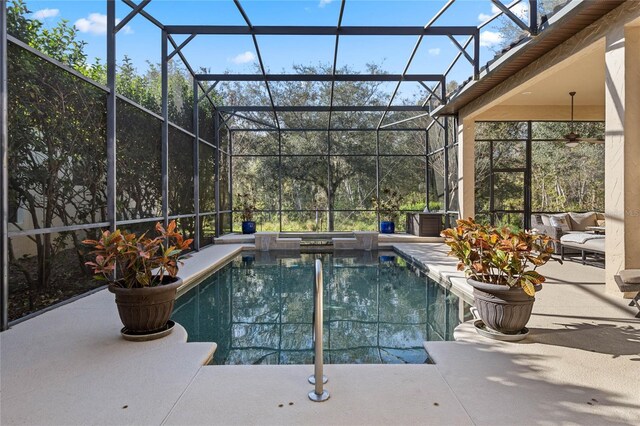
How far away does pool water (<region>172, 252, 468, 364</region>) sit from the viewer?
3102 millimetres

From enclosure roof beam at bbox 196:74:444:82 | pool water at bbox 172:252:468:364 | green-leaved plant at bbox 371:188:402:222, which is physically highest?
enclosure roof beam at bbox 196:74:444:82

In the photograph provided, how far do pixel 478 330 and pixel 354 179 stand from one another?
9892 millimetres

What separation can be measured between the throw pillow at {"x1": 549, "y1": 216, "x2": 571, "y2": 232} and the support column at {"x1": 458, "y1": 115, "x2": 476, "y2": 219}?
1.59m

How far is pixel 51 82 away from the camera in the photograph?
12.8 ft

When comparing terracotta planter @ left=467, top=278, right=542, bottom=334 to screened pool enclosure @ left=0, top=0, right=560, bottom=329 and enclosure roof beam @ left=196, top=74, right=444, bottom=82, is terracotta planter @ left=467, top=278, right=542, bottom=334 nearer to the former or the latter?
screened pool enclosure @ left=0, top=0, right=560, bottom=329

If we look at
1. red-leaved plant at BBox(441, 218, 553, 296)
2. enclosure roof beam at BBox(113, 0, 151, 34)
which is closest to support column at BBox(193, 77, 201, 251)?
enclosure roof beam at BBox(113, 0, 151, 34)

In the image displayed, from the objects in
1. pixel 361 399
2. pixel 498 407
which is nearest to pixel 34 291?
pixel 361 399

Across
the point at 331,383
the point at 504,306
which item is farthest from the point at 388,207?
the point at 331,383

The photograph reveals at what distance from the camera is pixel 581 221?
7367mm

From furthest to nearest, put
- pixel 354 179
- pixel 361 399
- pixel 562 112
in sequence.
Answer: pixel 354 179 < pixel 562 112 < pixel 361 399

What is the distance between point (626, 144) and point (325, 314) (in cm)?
365

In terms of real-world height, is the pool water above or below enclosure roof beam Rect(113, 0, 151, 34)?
below

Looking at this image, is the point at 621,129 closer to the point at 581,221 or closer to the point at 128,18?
the point at 581,221

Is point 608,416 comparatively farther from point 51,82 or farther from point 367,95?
point 367,95
